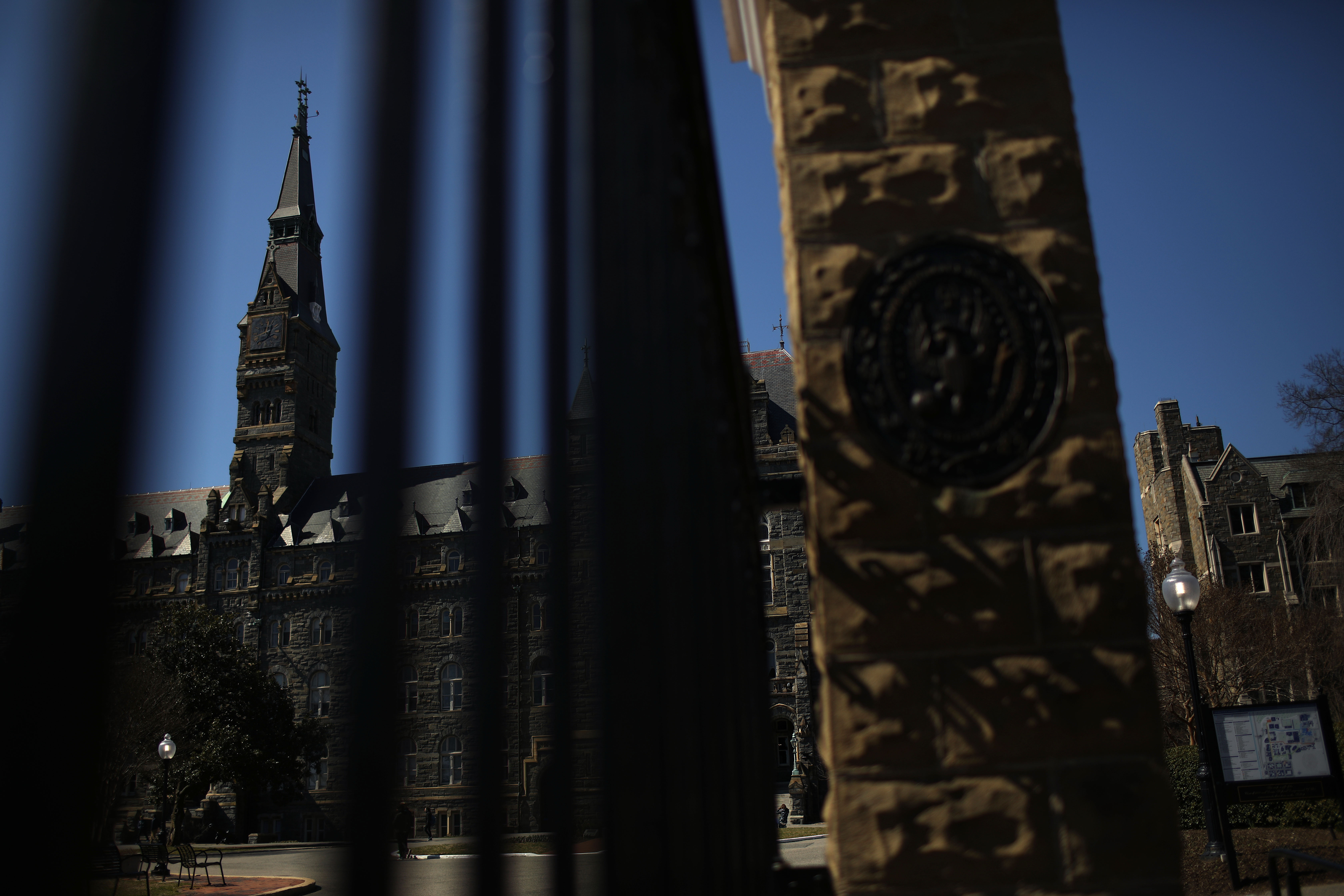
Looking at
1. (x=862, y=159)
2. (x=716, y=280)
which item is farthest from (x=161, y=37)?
(x=716, y=280)

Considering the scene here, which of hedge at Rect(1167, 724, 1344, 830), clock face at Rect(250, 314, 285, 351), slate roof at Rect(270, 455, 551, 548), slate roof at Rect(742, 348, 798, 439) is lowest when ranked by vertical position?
hedge at Rect(1167, 724, 1344, 830)

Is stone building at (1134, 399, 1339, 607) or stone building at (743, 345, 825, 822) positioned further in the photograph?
stone building at (1134, 399, 1339, 607)

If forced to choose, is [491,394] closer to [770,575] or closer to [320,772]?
[320,772]

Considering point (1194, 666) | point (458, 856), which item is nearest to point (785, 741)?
point (1194, 666)

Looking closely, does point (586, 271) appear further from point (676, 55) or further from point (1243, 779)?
point (1243, 779)

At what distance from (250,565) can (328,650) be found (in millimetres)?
Result: 43331

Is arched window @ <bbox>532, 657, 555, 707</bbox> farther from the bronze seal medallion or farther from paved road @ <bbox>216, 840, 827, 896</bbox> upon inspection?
the bronze seal medallion

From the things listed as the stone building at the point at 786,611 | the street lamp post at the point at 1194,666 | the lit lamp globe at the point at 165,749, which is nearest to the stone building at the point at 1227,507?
the stone building at the point at 786,611

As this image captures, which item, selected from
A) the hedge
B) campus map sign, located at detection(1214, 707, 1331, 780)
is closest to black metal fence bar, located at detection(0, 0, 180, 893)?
campus map sign, located at detection(1214, 707, 1331, 780)

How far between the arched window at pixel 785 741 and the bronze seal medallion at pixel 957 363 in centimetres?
3472

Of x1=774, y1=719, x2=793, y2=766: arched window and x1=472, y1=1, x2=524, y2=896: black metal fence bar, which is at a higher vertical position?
x1=472, y1=1, x2=524, y2=896: black metal fence bar

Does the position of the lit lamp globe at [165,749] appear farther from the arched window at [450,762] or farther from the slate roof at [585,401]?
the arched window at [450,762]

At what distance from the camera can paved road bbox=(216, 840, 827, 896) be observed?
2.06ft

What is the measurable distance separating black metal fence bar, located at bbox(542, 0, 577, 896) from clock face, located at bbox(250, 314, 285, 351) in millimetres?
330
